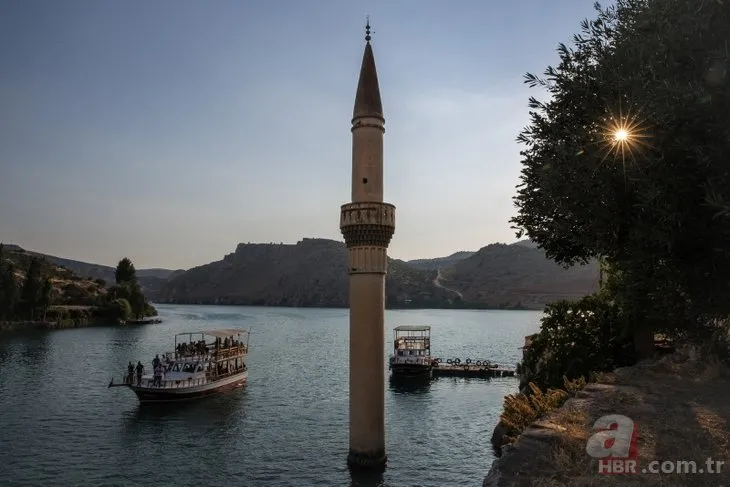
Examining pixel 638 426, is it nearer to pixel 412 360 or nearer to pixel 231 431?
pixel 231 431

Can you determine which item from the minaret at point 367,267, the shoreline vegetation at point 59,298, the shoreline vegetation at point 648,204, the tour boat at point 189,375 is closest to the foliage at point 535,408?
the shoreline vegetation at point 648,204

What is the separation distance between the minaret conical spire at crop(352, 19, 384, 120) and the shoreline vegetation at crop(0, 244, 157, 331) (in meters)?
109

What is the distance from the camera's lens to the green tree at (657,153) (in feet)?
34.0

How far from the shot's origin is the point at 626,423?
12367mm

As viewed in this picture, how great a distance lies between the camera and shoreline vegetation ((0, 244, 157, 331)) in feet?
366

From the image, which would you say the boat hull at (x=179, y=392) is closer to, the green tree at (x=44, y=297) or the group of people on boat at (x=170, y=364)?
the group of people on boat at (x=170, y=364)

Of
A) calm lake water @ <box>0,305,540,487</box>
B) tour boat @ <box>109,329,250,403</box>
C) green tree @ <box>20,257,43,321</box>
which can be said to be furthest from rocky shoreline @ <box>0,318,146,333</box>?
tour boat @ <box>109,329,250,403</box>

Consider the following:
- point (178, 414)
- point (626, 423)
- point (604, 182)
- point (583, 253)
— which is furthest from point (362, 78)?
point (178, 414)

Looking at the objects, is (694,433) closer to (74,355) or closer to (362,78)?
(362,78)

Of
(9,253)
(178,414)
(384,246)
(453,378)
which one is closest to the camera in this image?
(384,246)

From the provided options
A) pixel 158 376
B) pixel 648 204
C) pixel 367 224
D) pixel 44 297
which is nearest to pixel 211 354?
pixel 158 376

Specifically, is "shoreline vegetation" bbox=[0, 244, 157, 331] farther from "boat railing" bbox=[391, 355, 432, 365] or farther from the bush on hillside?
"boat railing" bbox=[391, 355, 432, 365]

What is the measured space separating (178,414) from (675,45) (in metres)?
40.0

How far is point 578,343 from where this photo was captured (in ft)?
82.0
